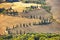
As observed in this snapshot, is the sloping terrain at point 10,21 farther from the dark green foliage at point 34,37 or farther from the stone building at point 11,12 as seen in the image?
the dark green foliage at point 34,37

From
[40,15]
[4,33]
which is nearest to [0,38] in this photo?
[4,33]

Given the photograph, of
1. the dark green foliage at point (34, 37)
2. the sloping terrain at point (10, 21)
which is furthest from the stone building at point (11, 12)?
the dark green foliage at point (34, 37)

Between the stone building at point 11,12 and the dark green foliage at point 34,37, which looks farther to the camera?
the stone building at point 11,12

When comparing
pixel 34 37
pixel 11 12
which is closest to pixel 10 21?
pixel 11 12

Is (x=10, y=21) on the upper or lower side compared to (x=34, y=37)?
upper

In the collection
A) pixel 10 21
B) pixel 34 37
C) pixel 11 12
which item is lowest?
pixel 34 37

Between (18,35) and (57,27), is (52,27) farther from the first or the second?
(18,35)

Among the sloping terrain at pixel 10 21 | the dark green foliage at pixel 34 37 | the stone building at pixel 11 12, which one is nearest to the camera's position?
the dark green foliage at pixel 34 37

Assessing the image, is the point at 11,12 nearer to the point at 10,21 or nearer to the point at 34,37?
the point at 10,21

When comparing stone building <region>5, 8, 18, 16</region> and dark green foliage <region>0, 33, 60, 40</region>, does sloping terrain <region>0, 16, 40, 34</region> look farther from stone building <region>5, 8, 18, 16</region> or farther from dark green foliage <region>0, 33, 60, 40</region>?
dark green foliage <region>0, 33, 60, 40</region>

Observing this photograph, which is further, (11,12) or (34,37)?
(11,12)

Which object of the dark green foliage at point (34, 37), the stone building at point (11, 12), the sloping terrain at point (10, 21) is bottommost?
the dark green foliage at point (34, 37)
